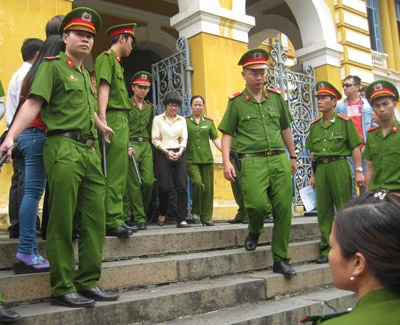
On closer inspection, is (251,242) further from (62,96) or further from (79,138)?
(62,96)

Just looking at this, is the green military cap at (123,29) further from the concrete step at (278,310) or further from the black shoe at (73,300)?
the concrete step at (278,310)

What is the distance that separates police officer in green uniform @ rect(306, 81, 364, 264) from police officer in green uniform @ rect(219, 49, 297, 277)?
2.26ft

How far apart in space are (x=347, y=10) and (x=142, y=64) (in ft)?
16.6

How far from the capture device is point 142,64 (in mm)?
13070

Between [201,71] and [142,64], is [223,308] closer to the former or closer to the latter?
[201,71]

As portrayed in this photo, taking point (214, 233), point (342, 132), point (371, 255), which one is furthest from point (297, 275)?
point (371, 255)

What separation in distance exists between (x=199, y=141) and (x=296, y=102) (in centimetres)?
383

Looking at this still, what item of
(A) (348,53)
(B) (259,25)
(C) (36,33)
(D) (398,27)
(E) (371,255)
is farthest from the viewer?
(D) (398,27)

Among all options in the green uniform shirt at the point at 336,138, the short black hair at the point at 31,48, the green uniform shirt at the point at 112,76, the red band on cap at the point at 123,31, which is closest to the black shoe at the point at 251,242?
the green uniform shirt at the point at 336,138

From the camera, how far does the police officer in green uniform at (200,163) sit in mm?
6836

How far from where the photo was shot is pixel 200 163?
6941 mm

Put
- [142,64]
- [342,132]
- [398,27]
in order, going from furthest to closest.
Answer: [398,27]
[142,64]
[342,132]

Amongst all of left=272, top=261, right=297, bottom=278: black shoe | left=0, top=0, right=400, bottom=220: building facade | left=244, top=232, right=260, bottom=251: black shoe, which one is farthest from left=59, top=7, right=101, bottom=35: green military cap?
left=0, top=0, right=400, bottom=220: building facade

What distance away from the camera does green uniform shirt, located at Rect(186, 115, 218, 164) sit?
6.93 meters
